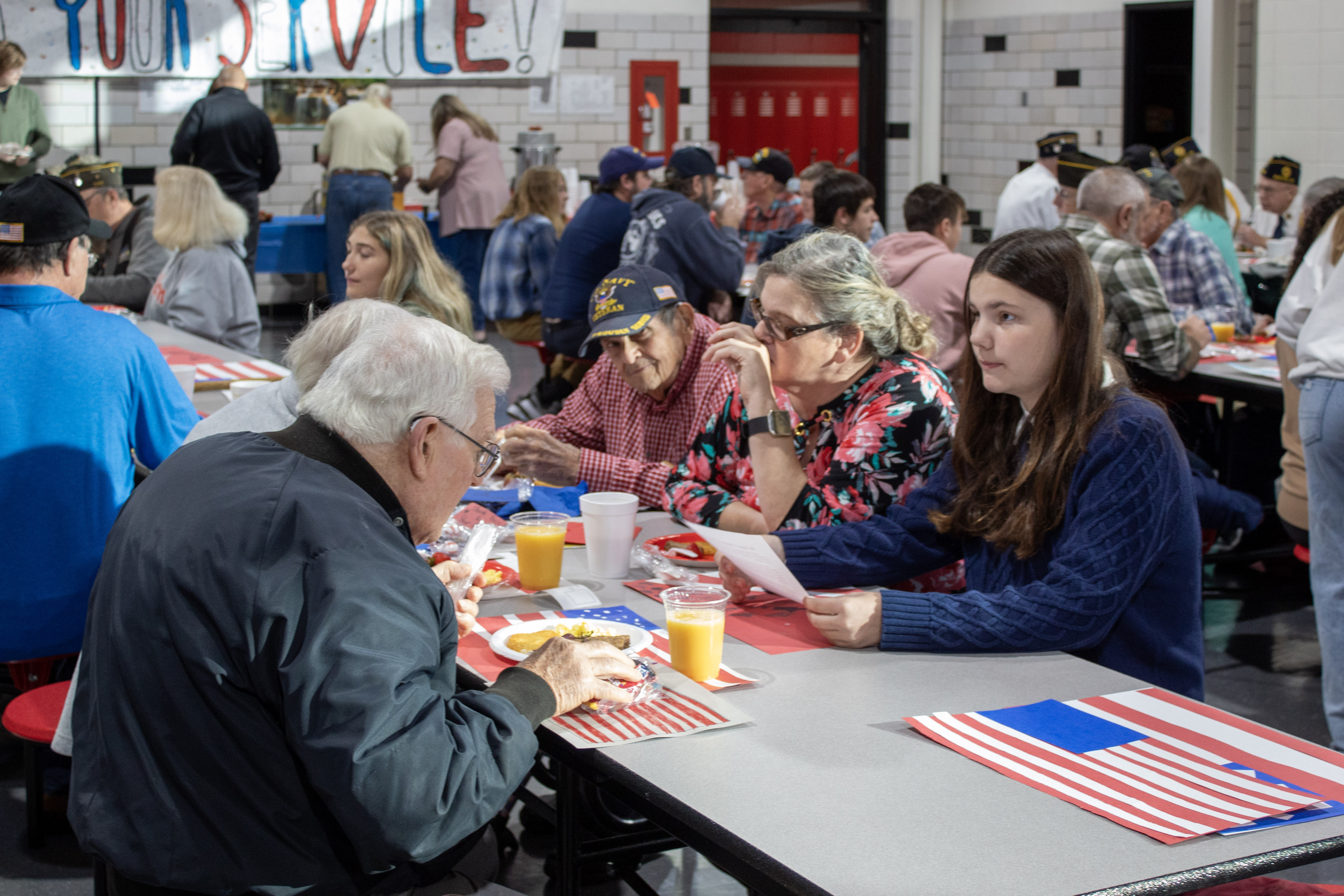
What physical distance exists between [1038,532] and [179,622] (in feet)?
4.32

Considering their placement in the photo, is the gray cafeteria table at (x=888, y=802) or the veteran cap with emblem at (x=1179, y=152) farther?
the veteran cap with emblem at (x=1179, y=152)

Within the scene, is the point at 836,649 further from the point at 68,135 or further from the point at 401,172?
the point at 68,135

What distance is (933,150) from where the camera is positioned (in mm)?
12305

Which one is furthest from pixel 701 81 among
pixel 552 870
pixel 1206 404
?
pixel 552 870

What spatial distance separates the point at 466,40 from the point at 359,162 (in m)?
1.91

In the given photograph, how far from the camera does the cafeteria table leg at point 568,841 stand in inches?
77.9

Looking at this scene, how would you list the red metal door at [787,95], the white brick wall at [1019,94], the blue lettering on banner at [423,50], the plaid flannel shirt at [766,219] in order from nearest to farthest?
the plaid flannel shirt at [766,219] → the blue lettering on banner at [423,50] → the white brick wall at [1019,94] → the red metal door at [787,95]

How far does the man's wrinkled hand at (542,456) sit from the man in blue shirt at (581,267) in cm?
214

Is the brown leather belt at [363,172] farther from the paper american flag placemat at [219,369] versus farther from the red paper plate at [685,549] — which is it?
the red paper plate at [685,549]

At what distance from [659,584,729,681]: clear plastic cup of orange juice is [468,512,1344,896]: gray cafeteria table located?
0.06 metres

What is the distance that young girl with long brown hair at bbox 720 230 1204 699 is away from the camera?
1957 mm

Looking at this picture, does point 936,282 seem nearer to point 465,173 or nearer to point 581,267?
point 581,267

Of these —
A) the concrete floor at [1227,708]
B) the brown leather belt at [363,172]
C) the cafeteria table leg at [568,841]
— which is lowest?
the concrete floor at [1227,708]

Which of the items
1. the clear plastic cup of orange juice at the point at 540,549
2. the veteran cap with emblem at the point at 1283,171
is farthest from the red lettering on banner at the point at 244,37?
the clear plastic cup of orange juice at the point at 540,549
